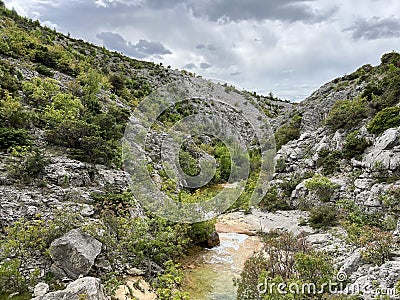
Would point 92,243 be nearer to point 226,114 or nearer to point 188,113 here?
point 188,113

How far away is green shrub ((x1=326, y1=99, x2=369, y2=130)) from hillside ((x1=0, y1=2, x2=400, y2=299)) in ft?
0.33

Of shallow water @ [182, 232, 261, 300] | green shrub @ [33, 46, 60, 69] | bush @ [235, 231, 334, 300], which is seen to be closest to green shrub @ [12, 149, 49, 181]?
shallow water @ [182, 232, 261, 300]

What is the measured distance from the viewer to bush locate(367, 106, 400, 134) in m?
18.8

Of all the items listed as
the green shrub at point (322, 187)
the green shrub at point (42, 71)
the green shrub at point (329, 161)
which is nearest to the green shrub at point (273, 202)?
the green shrub at point (322, 187)

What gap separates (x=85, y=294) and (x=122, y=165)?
1027 cm

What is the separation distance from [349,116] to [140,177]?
55.0 feet

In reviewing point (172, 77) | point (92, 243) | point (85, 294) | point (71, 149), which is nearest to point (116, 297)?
point (92, 243)

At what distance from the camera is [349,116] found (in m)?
23.9

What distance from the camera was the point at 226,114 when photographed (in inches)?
1679

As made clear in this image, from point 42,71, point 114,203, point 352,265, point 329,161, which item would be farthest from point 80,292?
point 42,71

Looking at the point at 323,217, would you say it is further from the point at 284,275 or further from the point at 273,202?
the point at 284,275

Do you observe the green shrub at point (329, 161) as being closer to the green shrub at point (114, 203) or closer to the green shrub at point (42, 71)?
the green shrub at point (114, 203)

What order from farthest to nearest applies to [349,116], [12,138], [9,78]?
[349,116]
[9,78]
[12,138]

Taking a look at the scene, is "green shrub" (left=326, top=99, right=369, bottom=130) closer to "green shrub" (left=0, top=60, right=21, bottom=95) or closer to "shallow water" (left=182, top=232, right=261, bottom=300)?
"shallow water" (left=182, top=232, right=261, bottom=300)
